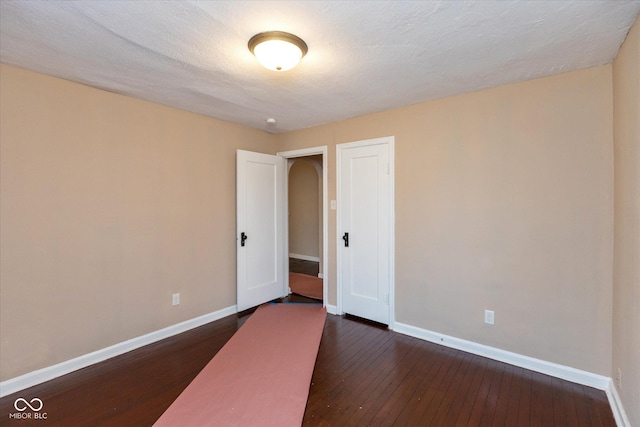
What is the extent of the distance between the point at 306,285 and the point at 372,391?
290 cm

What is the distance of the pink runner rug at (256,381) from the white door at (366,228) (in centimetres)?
68

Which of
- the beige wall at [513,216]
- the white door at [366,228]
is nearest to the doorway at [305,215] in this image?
the white door at [366,228]

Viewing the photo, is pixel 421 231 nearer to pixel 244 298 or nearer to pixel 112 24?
pixel 244 298

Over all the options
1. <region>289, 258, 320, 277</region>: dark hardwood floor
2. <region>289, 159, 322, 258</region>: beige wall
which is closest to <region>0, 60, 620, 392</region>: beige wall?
<region>289, 258, 320, 277</region>: dark hardwood floor

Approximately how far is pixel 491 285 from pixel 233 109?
3.20 meters

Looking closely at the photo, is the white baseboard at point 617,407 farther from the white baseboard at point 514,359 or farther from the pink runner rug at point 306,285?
the pink runner rug at point 306,285

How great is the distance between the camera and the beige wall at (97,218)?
228cm

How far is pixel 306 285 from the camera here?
16.7 feet

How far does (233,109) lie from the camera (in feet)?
10.8

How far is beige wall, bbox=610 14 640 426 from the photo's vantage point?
1.70 metres

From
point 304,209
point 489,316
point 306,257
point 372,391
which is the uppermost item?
point 304,209

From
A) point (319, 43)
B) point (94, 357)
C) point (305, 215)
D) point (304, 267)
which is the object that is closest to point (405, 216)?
point (319, 43)

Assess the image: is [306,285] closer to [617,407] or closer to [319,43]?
[617,407]

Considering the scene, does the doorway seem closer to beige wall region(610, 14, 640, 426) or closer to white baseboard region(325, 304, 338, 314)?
white baseboard region(325, 304, 338, 314)
